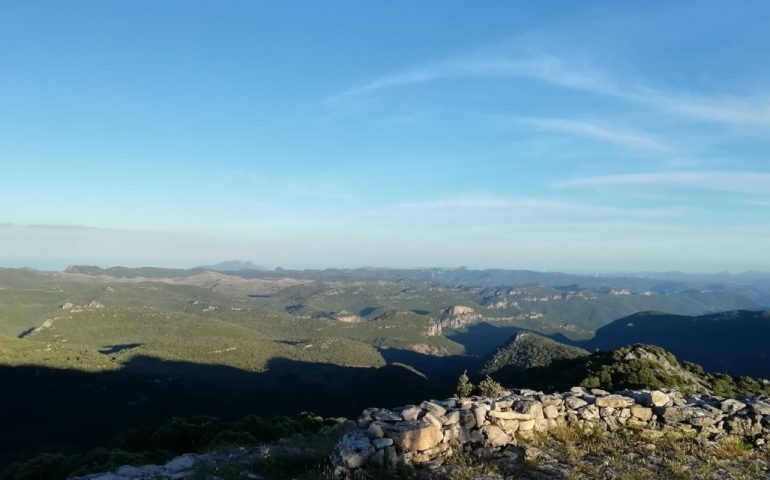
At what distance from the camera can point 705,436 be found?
548 inches

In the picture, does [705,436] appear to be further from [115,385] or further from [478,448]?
[115,385]

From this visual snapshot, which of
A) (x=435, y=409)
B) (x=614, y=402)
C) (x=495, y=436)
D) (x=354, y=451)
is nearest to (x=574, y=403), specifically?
(x=614, y=402)

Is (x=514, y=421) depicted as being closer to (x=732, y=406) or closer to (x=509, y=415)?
(x=509, y=415)

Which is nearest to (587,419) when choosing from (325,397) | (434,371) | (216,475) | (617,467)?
(617,467)

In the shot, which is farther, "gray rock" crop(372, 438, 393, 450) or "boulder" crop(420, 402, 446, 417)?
"boulder" crop(420, 402, 446, 417)

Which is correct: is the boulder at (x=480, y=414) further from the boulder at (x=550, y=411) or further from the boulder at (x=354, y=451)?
the boulder at (x=354, y=451)

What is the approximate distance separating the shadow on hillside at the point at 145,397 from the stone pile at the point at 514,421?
172 feet

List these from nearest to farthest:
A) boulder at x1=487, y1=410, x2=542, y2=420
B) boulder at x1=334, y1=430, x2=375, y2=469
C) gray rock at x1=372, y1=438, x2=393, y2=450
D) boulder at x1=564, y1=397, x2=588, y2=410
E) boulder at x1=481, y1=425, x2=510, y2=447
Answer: boulder at x1=334, y1=430, x2=375, y2=469, gray rock at x1=372, y1=438, x2=393, y2=450, boulder at x1=481, y1=425, x2=510, y2=447, boulder at x1=487, y1=410, x2=542, y2=420, boulder at x1=564, y1=397, x2=588, y2=410

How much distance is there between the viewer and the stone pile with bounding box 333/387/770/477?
12.1m

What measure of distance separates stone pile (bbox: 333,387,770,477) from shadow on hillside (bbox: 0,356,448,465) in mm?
52420

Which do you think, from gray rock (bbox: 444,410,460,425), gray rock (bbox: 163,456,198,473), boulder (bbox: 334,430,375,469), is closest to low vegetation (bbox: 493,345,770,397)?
gray rock (bbox: 444,410,460,425)

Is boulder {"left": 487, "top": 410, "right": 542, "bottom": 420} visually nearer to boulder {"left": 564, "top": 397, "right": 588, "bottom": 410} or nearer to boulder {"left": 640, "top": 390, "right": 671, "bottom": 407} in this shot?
boulder {"left": 564, "top": 397, "right": 588, "bottom": 410}

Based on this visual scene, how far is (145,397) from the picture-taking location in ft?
312

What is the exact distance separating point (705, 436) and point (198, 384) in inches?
4448
